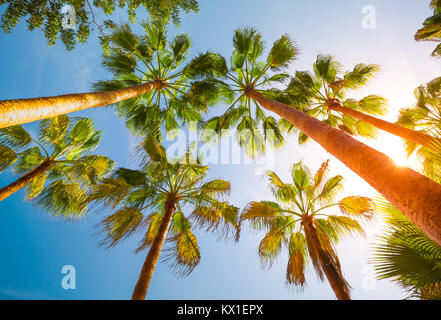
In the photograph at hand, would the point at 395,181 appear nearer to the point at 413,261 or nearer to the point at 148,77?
the point at 413,261

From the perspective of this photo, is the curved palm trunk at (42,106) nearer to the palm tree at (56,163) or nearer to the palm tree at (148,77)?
the palm tree at (148,77)

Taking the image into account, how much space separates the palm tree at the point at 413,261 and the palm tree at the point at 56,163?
7.27m

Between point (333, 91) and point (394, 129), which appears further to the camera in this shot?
point (333, 91)

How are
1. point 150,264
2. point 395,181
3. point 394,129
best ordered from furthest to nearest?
point 394,129
point 150,264
point 395,181

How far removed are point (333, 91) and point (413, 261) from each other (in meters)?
7.44

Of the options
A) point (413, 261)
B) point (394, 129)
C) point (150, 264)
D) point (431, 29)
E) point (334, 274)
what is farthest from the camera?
point (431, 29)

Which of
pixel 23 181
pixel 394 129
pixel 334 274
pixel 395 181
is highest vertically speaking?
pixel 394 129

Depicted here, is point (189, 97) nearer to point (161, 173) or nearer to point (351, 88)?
point (161, 173)

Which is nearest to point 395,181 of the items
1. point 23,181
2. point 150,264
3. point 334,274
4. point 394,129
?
point 334,274

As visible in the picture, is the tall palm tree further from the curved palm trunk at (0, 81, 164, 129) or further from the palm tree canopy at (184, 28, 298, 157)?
the curved palm trunk at (0, 81, 164, 129)

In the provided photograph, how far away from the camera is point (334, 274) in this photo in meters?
4.77

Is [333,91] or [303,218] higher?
[333,91]

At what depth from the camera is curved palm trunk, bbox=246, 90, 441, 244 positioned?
146 centimetres

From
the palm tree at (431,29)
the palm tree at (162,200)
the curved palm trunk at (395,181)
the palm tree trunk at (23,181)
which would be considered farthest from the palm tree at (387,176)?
the palm tree trunk at (23,181)
